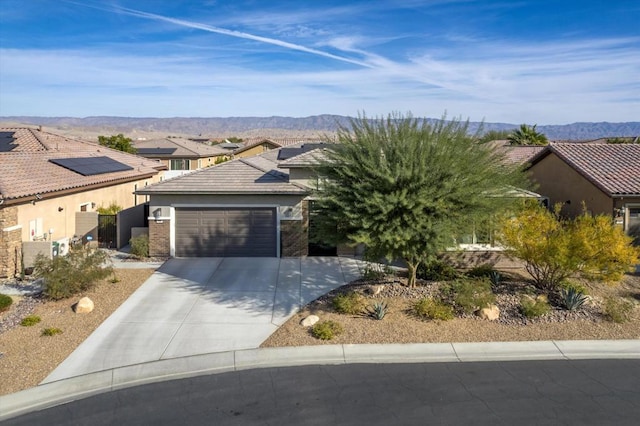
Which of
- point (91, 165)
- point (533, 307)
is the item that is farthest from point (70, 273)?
point (91, 165)

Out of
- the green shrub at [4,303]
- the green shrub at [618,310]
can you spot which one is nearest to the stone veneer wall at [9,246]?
the green shrub at [4,303]

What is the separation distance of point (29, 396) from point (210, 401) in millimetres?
3367

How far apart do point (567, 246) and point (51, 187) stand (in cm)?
1750

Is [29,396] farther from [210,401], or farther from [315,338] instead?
[315,338]

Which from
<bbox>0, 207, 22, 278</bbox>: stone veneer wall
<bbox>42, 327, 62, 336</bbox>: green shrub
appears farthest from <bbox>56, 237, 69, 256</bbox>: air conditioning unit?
<bbox>42, 327, 62, 336</bbox>: green shrub

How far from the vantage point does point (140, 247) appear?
19.8 m

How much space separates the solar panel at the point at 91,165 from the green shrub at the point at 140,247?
620cm

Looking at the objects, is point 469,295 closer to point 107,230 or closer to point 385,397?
point 385,397

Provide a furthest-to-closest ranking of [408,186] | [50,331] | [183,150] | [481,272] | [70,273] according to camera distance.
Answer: [183,150] → [481,272] → [70,273] → [408,186] → [50,331]

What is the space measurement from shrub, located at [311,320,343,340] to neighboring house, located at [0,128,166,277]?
35.1 feet

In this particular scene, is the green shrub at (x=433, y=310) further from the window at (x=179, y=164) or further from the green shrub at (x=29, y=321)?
the window at (x=179, y=164)

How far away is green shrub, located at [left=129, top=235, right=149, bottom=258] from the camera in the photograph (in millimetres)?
19828

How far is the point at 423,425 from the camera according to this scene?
29.0 ft

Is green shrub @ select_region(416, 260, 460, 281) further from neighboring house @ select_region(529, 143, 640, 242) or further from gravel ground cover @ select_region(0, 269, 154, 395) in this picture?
gravel ground cover @ select_region(0, 269, 154, 395)
